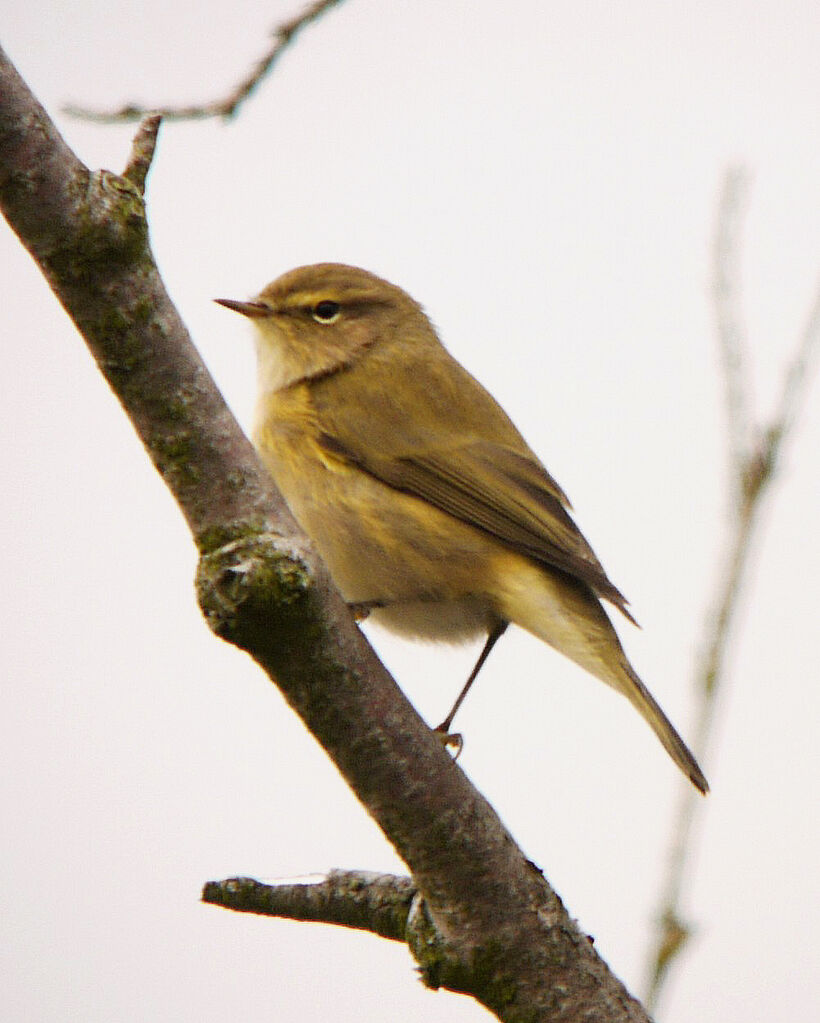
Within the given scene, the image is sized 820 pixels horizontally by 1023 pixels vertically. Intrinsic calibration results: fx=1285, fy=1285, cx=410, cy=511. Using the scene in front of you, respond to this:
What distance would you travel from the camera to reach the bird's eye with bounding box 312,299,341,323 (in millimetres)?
5523

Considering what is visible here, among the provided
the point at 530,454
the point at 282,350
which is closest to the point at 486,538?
the point at 530,454

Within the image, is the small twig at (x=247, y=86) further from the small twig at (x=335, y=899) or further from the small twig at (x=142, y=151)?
the small twig at (x=335, y=899)

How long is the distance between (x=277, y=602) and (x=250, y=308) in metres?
3.27

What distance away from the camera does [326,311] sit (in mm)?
5574

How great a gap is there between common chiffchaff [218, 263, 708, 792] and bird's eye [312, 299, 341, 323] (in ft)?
0.98

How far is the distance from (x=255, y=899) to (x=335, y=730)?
2.43 ft

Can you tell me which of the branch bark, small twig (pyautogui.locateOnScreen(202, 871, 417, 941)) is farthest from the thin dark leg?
the branch bark

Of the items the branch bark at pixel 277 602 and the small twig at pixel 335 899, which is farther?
the small twig at pixel 335 899

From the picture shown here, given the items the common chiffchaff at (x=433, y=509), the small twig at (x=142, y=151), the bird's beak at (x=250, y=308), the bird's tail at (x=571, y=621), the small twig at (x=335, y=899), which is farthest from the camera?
the bird's beak at (x=250, y=308)

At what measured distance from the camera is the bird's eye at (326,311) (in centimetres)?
552

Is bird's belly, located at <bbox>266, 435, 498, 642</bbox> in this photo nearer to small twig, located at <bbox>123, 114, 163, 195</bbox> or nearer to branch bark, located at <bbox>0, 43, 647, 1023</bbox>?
branch bark, located at <bbox>0, 43, 647, 1023</bbox>

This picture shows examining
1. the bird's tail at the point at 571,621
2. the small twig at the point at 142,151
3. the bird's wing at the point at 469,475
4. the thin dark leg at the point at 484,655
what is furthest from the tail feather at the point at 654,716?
the small twig at the point at 142,151

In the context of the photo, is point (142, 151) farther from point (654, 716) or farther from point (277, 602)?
point (654, 716)

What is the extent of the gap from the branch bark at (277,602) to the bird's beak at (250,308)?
2.86 metres
